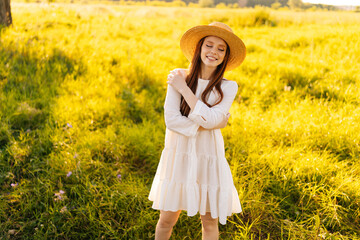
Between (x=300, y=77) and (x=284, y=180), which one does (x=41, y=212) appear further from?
(x=300, y=77)

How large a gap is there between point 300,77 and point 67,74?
420 cm

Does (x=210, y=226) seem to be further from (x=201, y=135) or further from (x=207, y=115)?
(x=207, y=115)

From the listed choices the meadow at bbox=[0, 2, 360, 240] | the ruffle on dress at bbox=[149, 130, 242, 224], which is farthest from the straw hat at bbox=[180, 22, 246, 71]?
the meadow at bbox=[0, 2, 360, 240]

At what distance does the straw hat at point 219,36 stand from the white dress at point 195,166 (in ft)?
0.80

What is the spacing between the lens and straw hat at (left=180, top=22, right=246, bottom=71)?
1965mm

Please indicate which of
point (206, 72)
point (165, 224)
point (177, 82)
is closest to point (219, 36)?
point (206, 72)

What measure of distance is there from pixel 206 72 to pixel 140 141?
5.86 feet

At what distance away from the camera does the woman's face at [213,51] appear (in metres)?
2.02

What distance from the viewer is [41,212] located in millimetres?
2807

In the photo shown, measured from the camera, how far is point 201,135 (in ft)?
6.74

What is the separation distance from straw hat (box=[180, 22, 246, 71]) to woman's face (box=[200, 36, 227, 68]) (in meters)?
0.04

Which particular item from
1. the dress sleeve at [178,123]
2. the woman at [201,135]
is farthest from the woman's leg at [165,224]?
Result: the dress sleeve at [178,123]

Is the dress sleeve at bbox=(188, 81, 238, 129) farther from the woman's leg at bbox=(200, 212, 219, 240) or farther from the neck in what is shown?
the woman's leg at bbox=(200, 212, 219, 240)

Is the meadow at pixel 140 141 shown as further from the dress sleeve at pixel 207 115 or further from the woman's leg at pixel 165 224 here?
the dress sleeve at pixel 207 115
